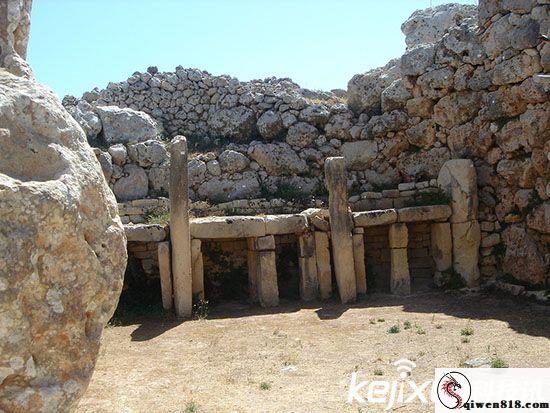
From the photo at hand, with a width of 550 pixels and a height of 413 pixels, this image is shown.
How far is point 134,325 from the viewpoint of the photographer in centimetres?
1065

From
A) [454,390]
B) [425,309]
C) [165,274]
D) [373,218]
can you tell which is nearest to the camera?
[454,390]

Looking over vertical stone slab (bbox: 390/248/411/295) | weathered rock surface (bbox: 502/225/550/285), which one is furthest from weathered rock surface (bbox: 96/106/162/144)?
weathered rock surface (bbox: 502/225/550/285)

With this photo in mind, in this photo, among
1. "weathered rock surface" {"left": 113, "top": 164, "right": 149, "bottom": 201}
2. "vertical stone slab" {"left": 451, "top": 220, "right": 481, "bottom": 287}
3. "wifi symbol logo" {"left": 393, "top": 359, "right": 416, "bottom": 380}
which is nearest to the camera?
"wifi symbol logo" {"left": 393, "top": 359, "right": 416, "bottom": 380}

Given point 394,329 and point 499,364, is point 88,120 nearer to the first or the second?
point 394,329

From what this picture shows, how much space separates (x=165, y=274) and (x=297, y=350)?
3895 mm

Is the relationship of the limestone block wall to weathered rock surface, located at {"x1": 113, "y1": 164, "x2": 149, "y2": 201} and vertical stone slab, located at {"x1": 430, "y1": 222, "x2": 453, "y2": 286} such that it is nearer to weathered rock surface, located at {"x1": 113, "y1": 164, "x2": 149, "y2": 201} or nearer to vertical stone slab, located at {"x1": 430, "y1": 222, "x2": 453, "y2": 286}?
weathered rock surface, located at {"x1": 113, "y1": 164, "x2": 149, "y2": 201}

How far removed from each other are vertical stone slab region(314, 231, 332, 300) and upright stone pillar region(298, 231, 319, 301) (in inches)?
3.3

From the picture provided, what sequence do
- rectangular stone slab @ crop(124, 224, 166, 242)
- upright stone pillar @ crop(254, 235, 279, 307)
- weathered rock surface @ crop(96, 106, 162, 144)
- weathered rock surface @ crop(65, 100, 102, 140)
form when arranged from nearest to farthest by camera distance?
rectangular stone slab @ crop(124, 224, 166, 242) → upright stone pillar @ crop(254, 235, 279, 307) → weathered rock surface @ crop(65, 100, 102, 140) → weathered rock surface @ crop(96, 106, 162, 144)

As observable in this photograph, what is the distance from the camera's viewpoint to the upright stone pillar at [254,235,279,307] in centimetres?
1180

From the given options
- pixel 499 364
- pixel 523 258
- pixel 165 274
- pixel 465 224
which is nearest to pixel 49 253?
pixel 499 364

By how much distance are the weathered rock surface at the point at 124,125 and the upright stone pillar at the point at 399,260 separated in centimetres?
685

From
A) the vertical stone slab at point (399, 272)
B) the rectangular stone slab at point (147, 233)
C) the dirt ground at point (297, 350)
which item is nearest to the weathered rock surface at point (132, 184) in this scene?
the rectangular stone slab at point (147, 233)

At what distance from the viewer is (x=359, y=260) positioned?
39.7 feet

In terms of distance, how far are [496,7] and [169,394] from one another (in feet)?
34.5
